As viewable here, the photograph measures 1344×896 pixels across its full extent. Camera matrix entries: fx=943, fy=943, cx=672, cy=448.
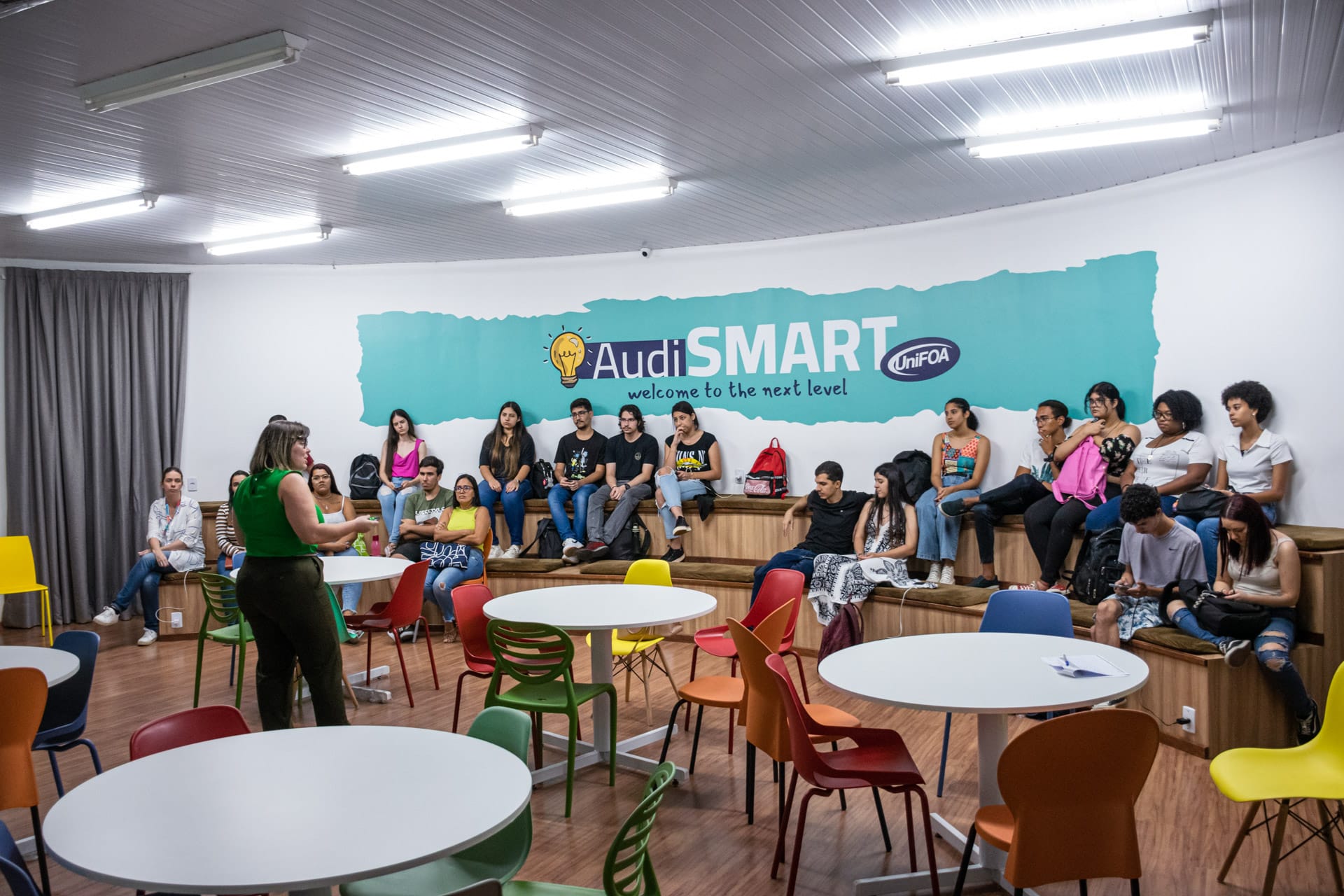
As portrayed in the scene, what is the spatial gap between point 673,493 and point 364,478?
128 inches

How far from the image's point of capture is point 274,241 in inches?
315

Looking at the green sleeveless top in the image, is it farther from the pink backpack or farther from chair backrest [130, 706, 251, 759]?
the pink backpack

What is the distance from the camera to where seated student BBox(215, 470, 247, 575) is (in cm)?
793

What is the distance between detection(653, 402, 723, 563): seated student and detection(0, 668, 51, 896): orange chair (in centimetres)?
542

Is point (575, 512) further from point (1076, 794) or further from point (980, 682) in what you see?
point (1076, 794)

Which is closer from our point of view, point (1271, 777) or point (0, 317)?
point (1271, 777)

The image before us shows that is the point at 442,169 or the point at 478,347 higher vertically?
the point at 442,169

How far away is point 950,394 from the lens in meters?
7.66

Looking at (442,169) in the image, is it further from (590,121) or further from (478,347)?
(478,347)

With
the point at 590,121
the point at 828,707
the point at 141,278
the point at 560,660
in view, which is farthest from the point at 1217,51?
the point at 141,278

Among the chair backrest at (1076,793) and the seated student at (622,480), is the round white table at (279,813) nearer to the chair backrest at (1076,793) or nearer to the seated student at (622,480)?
the chair backrest at (1076,793)

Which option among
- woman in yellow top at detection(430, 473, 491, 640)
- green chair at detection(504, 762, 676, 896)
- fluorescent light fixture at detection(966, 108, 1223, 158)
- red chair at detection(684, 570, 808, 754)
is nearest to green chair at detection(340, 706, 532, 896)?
green chair at detection(504, 762, 676, 896)

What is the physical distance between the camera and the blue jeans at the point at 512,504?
868 centimetres

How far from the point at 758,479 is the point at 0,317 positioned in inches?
279
